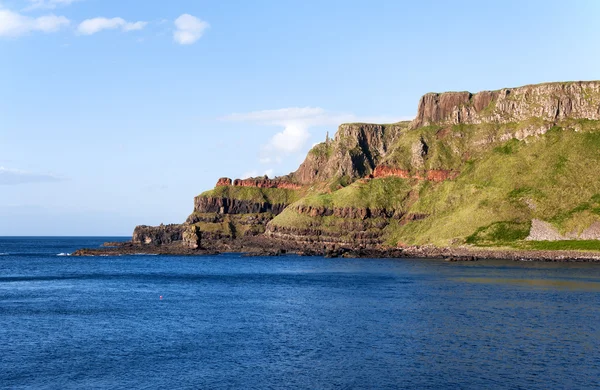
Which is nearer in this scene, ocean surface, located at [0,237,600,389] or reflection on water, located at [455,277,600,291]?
ocean surface, located at [0,237,600,389]

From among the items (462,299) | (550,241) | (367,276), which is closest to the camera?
(462,299)

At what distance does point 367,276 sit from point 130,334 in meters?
83.6

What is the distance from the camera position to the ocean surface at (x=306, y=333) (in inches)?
2197

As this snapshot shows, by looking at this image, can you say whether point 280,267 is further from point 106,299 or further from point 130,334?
point 130,334

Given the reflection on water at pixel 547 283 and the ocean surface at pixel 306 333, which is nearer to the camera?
the ocean surface at pixel 306 333

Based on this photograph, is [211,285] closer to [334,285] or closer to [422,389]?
[334,285]

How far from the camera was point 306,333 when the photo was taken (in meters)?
76.5

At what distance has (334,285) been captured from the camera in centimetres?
13175

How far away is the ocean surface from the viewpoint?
5581 cm

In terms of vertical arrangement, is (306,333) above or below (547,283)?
below

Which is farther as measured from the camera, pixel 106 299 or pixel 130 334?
pixel 106 299

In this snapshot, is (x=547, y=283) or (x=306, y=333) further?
(x=547, y=283)

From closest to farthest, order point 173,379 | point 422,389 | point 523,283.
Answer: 1. point 422,389
2. point 173,379
3. point 523,283

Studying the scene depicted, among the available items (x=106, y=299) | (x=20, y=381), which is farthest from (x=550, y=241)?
(x=20, y=381)
